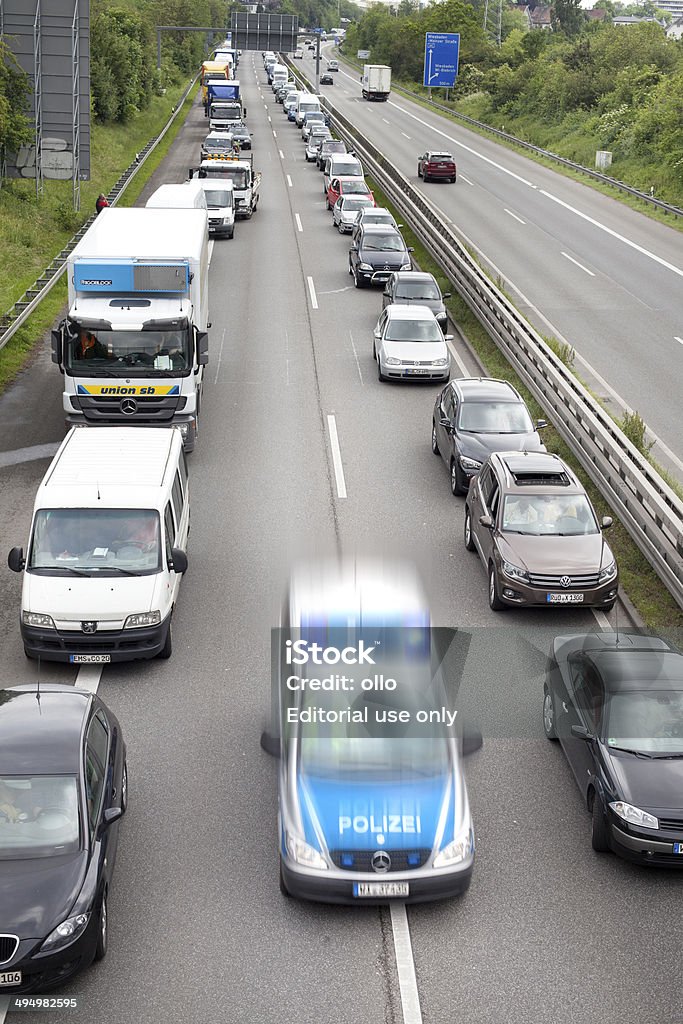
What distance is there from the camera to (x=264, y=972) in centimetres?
905

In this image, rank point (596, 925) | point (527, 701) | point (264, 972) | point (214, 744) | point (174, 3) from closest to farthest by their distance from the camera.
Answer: point (264, 972) → point (596, 925) → point (214, 744) → point (527, 701) → point (174, 3)

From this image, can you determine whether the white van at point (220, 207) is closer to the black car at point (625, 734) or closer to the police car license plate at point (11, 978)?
the black car at point (625, 734)

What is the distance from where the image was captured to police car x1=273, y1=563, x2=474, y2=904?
31.2 feet

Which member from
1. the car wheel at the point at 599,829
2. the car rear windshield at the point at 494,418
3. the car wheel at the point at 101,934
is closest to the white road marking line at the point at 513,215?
the car rear windshield at the point at 494,418

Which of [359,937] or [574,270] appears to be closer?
[359,937]

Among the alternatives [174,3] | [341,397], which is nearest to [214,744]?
[341,397]

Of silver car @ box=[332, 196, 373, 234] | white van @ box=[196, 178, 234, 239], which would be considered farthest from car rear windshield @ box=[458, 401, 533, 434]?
silver car @ box=[332, 196, 373, 234]

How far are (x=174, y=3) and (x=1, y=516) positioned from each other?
103633 mm

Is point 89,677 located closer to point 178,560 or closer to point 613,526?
point 178,560

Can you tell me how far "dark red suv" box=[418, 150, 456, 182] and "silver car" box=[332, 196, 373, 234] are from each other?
392 inches

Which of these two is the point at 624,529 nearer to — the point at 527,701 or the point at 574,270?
the point at 527,701

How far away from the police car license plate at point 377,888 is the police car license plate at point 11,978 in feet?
8.44

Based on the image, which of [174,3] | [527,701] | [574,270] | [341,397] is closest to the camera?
[527,701]

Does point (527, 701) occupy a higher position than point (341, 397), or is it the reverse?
point (341, 397)
